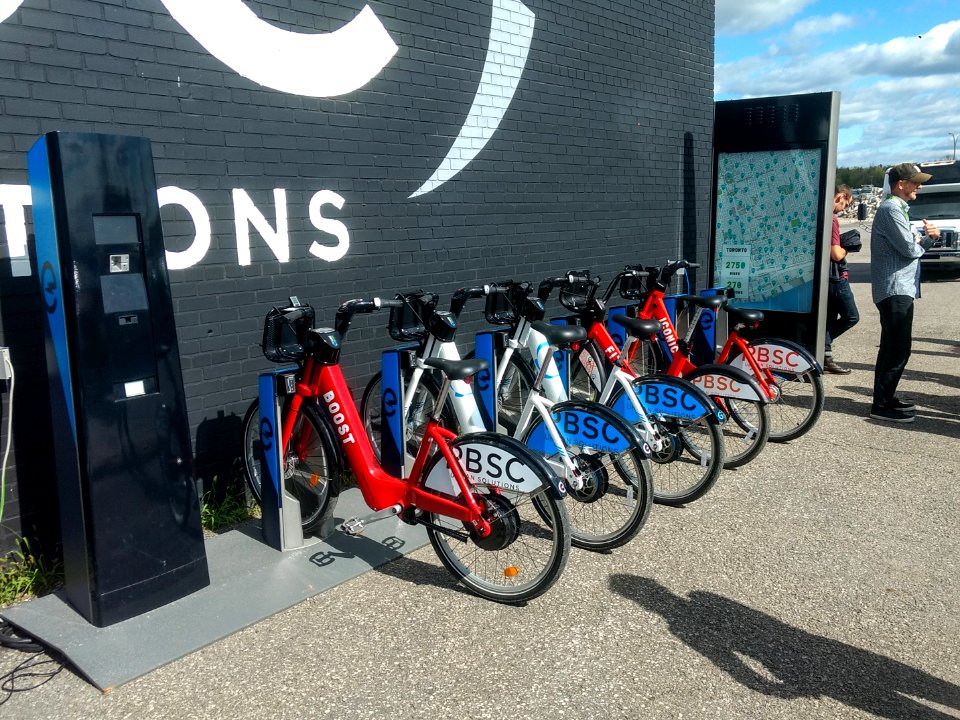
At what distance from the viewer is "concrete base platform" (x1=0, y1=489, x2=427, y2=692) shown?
3096mm

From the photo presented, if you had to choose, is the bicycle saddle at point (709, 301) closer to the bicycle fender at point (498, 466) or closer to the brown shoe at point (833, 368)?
the bicycle fender at point (498, 466)

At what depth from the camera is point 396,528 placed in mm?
4297

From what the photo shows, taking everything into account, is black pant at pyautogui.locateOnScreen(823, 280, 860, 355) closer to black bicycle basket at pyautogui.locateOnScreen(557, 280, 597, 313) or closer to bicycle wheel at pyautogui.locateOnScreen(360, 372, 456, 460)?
black bicycle basket at pyautogui.locateOnScreen(557, 280, 597, 313)

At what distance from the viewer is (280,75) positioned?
4.69m

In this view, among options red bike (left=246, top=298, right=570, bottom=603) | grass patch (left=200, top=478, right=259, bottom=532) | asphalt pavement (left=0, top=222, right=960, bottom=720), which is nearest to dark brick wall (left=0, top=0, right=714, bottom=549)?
grass patch (left=200, top=478, right=259, bottom=532)

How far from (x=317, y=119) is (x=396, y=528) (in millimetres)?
2545

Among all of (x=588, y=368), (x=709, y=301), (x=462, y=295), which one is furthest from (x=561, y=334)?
(x=709, y=301)

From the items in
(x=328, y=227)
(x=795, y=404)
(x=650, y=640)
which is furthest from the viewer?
(x=795, y=404)

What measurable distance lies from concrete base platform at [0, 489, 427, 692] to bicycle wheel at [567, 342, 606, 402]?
5.41 ft

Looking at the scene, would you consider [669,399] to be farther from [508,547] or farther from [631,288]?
[631,288]

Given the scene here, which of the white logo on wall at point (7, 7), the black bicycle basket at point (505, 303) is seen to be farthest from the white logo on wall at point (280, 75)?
the black bicycle basket at point (505, 303)

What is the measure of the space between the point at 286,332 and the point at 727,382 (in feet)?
8.76

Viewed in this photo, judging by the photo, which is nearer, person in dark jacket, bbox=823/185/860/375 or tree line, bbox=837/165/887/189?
person in dark jacket, bbox=823/185/860/375

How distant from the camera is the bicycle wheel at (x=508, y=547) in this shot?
3303mm
